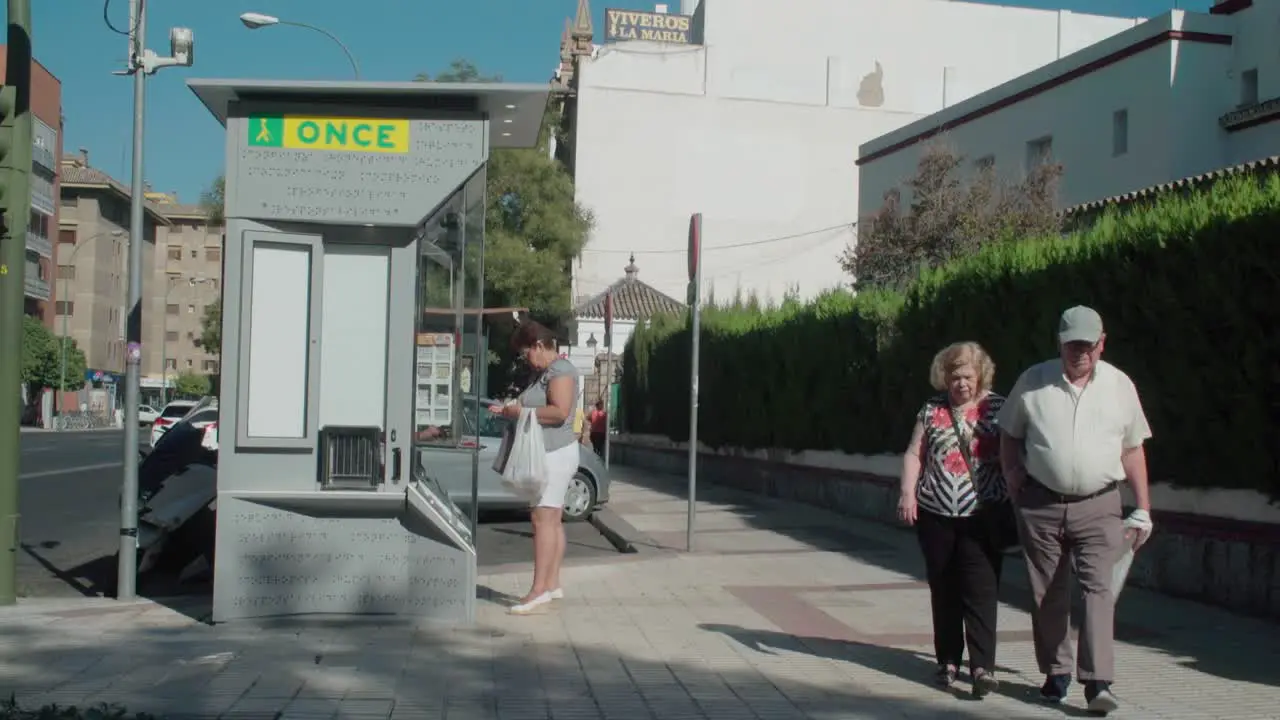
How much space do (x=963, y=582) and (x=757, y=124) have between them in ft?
154

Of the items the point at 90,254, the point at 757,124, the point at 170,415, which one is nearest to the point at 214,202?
the point at 170,415

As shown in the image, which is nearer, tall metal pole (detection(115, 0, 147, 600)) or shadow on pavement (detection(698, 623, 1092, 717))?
shadow on pavement (detection(698, 623, 1092, 717))

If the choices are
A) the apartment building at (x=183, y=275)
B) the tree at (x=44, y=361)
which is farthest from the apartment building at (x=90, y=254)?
the apartment building at (x=183, y=275)

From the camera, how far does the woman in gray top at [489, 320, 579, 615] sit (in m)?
8.40

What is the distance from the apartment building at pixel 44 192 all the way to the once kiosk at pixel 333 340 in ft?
222

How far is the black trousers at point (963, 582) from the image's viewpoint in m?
6.30

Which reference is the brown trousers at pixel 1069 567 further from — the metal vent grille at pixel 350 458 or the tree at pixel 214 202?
the tree at pixel 214 202

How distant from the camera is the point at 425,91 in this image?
792 cm

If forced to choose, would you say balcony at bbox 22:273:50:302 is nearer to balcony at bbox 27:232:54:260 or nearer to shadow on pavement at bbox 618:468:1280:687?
balcony at bbox 27:232:54:260

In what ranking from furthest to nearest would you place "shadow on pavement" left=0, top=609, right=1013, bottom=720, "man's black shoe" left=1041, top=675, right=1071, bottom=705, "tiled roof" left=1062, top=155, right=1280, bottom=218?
"tiled roof" left=1062, top=155, right=1280, bottom=218, "man's black shoe" left=1041, top=675, right=1071, bottom=705, "shadow on pavement" left=0, top=609, right=1013, bottom=720

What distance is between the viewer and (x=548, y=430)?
27.8 feet

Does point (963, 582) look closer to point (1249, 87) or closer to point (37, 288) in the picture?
point (1249, 87)

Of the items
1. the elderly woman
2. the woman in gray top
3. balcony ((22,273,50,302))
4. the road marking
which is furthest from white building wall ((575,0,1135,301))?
the elderly woman

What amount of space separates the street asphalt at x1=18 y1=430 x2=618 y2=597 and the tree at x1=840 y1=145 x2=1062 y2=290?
8.03 m
